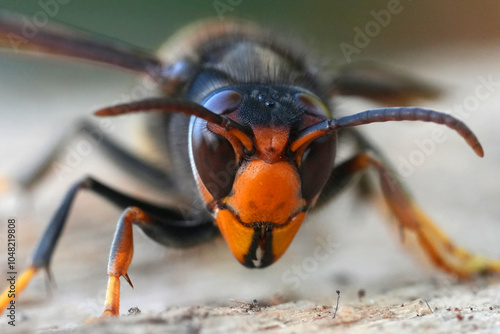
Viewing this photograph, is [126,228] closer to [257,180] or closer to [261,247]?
[261,247]

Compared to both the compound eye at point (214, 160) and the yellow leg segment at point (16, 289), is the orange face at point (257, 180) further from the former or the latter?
the yellow leg segment at point (16, 289)

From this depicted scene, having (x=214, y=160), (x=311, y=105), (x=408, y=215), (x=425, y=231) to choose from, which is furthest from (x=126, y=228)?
(x=425, y=231)

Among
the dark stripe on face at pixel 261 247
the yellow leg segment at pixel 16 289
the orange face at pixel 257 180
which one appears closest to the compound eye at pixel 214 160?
the orange face at pixel 257 180

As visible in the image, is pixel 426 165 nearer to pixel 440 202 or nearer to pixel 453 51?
pixel 440 202

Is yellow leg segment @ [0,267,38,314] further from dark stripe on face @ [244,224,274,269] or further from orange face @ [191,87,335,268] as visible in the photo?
dark stripe on face @ [244,224,274,269]

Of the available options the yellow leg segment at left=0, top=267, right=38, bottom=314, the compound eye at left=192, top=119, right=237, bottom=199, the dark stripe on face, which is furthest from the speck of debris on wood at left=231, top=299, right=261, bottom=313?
the yellow leg segment at left=0, top=267, right=38, bottom=314
